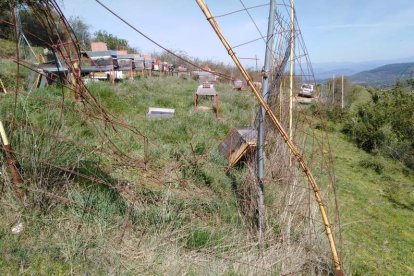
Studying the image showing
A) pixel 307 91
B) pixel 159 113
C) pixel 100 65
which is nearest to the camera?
pixel 307 91

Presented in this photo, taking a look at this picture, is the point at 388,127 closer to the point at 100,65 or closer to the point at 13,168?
the point at 100,65

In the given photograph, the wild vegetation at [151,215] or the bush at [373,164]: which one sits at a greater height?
the wild vegetation at [151,215]

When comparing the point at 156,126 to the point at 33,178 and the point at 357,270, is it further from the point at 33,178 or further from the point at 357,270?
the point at 357,270

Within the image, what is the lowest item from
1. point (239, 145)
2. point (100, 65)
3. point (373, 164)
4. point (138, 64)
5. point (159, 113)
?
point (373, 164)

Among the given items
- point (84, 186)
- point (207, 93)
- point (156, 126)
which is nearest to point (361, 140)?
point (207, 93)

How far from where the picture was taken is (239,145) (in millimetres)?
4559

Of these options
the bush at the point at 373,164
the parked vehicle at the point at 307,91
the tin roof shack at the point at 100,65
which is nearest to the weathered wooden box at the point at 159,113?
the parked vehicle at the point at 307,91

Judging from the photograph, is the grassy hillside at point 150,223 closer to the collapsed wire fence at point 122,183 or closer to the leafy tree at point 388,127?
the collapsed wire fence at point 122,183

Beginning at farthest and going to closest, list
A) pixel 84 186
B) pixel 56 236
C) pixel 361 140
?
pixel 361 140 < pixel 84 186 < pixel 56 236

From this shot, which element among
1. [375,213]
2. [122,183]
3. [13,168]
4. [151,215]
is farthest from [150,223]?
[375,213]

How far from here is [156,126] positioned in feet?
20.1

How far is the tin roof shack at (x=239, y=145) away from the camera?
4.28m

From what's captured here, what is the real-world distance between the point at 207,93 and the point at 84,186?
245 inches

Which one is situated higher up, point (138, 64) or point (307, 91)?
point (138, 64)
